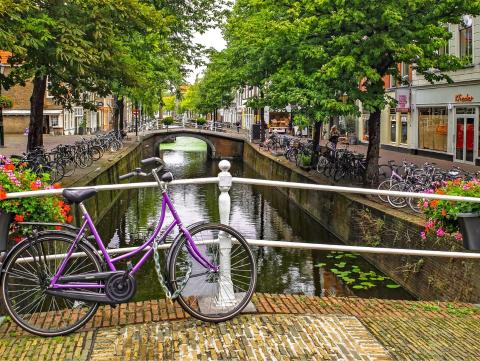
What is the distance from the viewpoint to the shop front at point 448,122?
24.0 meters

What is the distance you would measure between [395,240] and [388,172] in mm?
9481

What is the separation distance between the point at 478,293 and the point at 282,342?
5.42m

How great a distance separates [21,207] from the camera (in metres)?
4.38

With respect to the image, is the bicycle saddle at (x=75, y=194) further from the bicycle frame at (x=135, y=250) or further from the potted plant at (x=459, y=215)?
the potted plant at (x=459, y=215)

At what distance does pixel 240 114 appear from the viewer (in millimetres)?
99688

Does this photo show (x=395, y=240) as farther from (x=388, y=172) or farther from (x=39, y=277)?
(x=39, y=277)

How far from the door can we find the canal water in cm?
812

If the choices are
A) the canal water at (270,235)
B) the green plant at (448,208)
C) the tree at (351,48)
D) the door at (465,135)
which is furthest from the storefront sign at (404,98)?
the green plant at (448,208)

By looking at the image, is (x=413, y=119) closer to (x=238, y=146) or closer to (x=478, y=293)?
(x=238, y=146)

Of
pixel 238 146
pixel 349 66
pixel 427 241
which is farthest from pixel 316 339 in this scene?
pixel 238 146

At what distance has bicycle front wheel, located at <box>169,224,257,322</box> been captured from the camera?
13.8 feet

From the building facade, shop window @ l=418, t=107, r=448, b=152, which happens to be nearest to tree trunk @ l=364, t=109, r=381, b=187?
the building facade

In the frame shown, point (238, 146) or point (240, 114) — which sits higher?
point (240, 114)

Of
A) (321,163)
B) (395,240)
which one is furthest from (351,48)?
(321,163)
